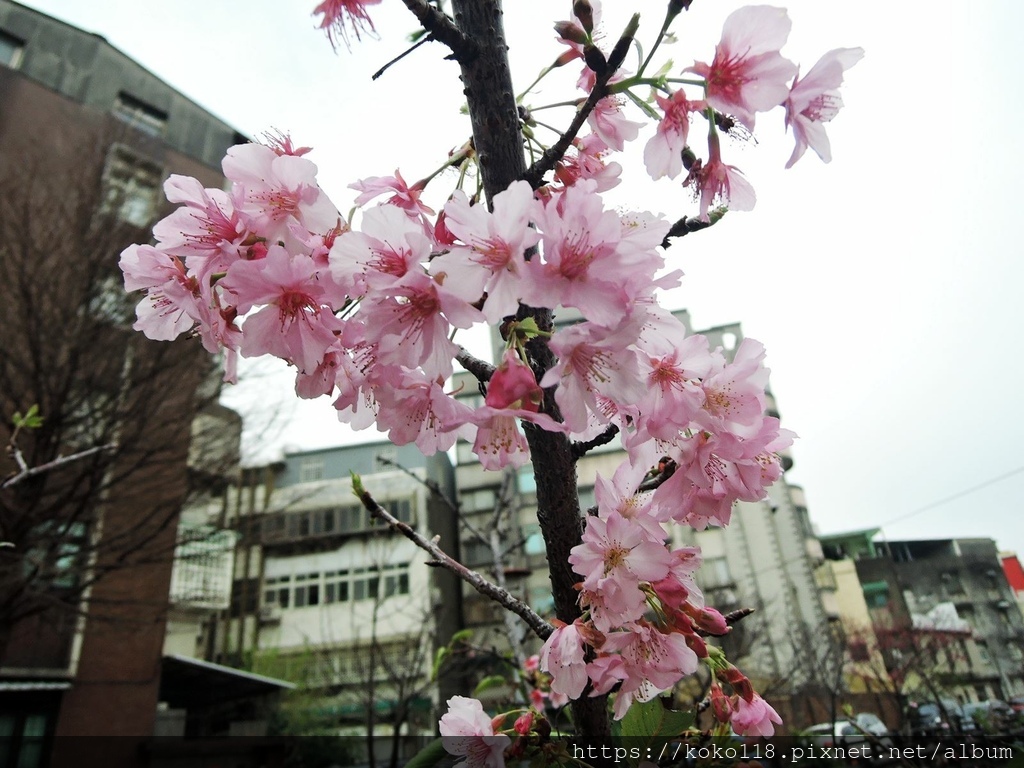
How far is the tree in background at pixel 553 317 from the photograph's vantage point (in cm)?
79

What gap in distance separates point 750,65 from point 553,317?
0.51 m

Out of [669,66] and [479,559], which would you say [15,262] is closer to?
[669,66]

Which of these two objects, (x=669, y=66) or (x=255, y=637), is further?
(x=255, y=637)

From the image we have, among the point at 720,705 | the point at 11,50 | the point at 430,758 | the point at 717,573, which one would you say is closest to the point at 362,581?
the point at 717,573

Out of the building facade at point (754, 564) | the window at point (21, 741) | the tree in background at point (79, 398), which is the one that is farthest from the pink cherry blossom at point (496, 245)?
the building facade at point (754, 564)

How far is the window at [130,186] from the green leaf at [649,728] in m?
8.53

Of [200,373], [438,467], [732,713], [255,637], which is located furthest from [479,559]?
[732,713]

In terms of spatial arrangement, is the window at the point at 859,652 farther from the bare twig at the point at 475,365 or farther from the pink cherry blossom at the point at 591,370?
the pink cherry blossom at the point at 591,370

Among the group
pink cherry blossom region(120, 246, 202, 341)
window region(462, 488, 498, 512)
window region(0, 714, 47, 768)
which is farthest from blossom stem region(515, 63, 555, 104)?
window region(462, 488, 498, 512)

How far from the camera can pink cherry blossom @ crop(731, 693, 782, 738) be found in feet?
4.18

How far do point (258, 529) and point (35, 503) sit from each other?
307cm

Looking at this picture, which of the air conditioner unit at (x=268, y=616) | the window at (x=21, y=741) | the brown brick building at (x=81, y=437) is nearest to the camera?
the brown brick building at (x=81, y=437)

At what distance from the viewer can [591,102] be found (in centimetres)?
95

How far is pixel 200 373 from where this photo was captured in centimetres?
748
